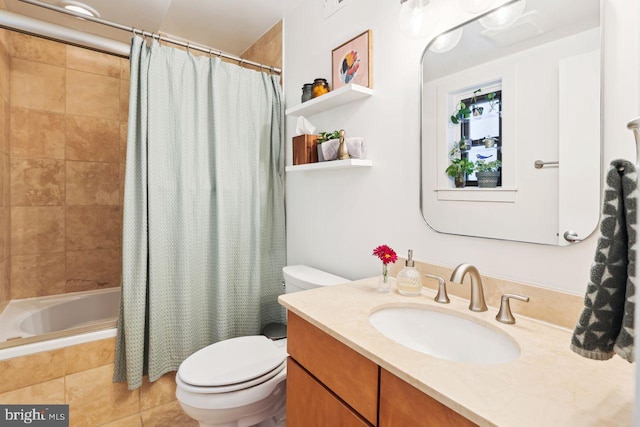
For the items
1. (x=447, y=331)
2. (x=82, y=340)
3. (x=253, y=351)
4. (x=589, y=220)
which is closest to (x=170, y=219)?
(x=82, y=340)

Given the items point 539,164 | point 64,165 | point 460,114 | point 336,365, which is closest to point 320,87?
point 460,114

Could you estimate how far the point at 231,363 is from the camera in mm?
1415

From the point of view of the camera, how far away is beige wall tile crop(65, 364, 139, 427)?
161cm

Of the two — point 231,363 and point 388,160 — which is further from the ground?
point 388,160

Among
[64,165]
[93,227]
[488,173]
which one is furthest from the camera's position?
[93,227]

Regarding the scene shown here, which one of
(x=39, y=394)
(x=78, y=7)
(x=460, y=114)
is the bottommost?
(x=39, y=394)

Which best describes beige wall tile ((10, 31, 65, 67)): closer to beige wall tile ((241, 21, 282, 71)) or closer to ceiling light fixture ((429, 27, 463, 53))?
beige wall tile ((241, 21, 282, 71))

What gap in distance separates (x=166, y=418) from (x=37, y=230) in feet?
5.08

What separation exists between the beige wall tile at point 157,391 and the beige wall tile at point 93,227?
3.82 ft

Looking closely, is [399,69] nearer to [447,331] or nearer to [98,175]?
[447,331]

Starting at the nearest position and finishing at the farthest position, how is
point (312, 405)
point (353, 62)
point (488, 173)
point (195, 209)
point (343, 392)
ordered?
point (343, 392) < point (312, 405) < point (488, 173) < point (353, 62) < point (195, 209)

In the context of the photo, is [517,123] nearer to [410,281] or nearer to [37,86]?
[410,281]

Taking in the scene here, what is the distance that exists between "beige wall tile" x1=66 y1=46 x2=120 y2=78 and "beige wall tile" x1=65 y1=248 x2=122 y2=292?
4.37 feet

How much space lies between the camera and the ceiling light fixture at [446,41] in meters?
1.20
